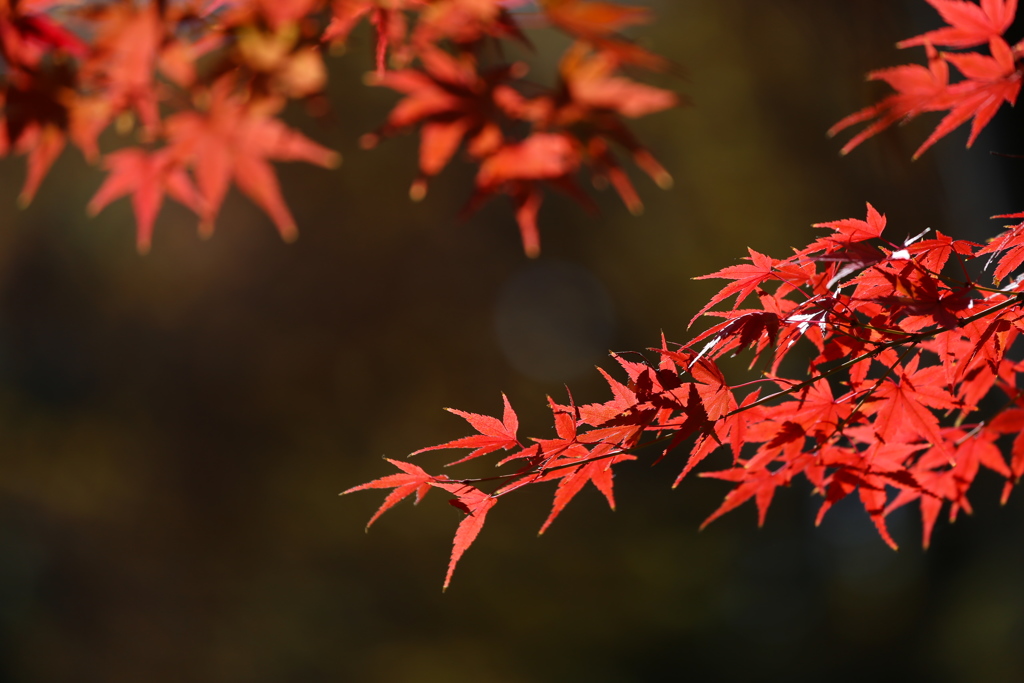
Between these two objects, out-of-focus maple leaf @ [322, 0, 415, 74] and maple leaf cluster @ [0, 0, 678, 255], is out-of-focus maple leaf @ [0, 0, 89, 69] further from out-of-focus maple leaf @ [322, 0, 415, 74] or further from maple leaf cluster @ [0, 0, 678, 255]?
out-of-focus maple leaf @ [322, 0, 415, 74]

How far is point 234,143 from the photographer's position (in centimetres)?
122

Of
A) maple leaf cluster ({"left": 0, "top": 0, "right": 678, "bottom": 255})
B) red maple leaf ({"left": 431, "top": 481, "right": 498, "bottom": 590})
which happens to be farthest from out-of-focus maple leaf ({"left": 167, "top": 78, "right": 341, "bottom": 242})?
red maple leaf ({"left": 431, "top": 481, "right": 498, "bottom": 590})

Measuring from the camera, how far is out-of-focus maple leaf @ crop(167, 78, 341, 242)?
1159mm

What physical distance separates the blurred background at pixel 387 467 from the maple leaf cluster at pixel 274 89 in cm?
274

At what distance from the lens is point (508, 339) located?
14.4 feet

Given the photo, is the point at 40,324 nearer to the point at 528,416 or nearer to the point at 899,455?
the point at 528,416

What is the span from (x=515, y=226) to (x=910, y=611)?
3232mm

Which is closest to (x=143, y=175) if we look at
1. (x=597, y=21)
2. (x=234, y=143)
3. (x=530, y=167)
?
(x=234, y=143)

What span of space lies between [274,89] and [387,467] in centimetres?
313

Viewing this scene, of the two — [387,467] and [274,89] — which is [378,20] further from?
[387,467]

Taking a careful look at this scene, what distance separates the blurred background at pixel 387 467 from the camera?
3.78 m

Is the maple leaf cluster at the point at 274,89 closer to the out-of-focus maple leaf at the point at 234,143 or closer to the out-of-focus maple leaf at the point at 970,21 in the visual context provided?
the out-of-focus maple leaf at the point at 234,143

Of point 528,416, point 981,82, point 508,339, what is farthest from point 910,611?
point 981,82

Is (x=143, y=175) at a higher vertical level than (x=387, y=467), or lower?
higher
